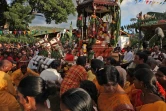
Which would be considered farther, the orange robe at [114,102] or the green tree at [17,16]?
the green tree at [17,16]

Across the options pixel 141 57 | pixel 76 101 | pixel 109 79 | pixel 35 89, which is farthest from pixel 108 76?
pixel 141 57

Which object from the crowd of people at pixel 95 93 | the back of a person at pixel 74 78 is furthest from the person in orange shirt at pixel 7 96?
the back of a person at pixel 74 78

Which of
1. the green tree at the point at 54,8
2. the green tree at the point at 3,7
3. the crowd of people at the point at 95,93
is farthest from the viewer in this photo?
the green tree at the point at 54,8

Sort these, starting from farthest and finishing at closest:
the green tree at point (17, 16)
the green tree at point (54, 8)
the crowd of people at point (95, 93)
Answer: the green tree at point (54, 8) < the green tree at point (17, 16) < the crowd of people at point (95, 93)

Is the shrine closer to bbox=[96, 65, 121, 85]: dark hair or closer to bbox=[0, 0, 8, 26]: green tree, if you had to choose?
bbox=[96, 65, 121, 85]: dark hair

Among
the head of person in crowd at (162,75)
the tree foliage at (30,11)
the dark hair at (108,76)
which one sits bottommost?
the head of person in crowd at (162,75)

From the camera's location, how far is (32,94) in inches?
89.0

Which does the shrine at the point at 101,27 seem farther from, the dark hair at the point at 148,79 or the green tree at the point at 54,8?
the green tree at the point at 54,8

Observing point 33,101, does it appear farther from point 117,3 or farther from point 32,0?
point 32,0

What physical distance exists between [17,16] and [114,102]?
27.2 meters

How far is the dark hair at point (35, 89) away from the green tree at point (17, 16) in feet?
88.0

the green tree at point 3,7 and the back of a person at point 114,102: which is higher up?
the green tree at point 3,7

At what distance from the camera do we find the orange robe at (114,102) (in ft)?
8.08

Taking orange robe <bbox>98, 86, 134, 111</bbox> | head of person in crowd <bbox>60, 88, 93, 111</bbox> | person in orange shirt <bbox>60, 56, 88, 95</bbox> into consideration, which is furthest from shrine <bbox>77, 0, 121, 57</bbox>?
head of person in crowd <bbox>60, 88, 93, 111</bbox>
